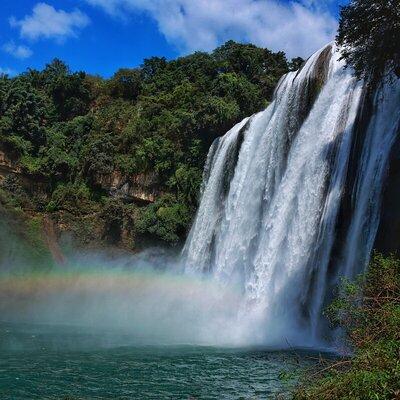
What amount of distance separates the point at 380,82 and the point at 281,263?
23.0 feet

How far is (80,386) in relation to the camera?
10195 millimetres

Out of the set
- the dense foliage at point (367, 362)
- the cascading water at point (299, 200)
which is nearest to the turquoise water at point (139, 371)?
the dense foliage at point (367, 362)

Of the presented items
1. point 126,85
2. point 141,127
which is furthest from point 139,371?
point 126,85

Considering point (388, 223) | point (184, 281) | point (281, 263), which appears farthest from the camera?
point (184, 281)

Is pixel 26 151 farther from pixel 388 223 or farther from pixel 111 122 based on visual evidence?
pixel 388 223

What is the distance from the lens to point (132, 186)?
3347 centimetres

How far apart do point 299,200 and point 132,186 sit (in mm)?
17488

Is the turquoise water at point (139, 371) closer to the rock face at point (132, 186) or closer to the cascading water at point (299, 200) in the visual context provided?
the cascading water at point (299, 200)

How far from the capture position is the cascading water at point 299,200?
49.1 ft

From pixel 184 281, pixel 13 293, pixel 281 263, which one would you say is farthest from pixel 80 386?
pixel 13 293

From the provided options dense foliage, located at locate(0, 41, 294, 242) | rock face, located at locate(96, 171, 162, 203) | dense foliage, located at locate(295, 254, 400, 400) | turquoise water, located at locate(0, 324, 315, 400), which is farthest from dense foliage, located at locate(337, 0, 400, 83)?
rock face, located at locate(96, 171, 162, 203)

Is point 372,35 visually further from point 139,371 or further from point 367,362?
point 139,371

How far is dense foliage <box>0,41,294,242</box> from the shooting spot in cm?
3195

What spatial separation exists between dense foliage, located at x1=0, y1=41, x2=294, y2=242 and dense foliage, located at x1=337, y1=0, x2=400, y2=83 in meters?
17.0
